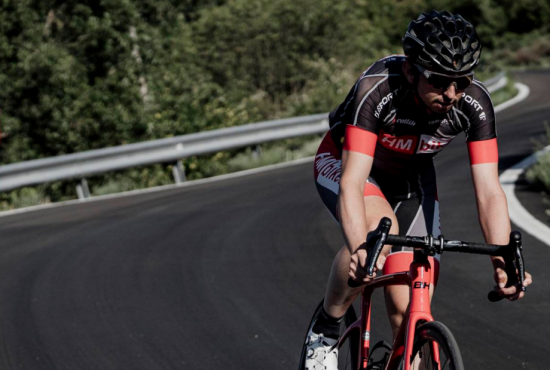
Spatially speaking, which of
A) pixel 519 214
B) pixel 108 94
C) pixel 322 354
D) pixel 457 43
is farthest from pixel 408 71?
pixel 108 94

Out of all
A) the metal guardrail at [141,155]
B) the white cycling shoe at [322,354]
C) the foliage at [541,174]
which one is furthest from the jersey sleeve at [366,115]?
the metal guardrail at [141,155]

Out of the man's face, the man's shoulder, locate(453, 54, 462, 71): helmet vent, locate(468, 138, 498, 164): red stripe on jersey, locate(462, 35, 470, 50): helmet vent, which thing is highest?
locate(462, 35, 470, 50): helmet vent

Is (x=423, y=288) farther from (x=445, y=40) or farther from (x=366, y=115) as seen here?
(x=445, y=40)

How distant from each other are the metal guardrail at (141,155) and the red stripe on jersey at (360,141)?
1067 cm

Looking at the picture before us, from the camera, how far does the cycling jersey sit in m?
3.87

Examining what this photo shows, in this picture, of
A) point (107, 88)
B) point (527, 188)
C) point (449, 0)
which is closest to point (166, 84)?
point (107, 88)

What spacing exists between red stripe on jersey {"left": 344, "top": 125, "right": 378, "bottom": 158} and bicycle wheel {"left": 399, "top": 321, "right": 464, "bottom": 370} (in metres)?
0.83

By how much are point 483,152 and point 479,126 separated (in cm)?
12

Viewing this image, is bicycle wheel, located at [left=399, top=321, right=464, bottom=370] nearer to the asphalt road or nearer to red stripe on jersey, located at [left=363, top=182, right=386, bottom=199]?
red stripe on jersey, located at [left=363, top=182, right=386, bottom=199]

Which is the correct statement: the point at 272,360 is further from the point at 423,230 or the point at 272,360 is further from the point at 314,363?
the point at 423,230

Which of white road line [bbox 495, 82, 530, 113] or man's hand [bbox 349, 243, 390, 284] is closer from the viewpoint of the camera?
man's hand [bbox 349, 243, 390, 284]

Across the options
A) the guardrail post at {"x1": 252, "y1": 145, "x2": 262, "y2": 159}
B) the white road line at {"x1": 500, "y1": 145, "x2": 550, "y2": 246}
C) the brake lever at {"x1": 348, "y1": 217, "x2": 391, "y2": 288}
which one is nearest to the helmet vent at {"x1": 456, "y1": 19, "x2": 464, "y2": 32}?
the brake lever at {"x1": 348, "y1": 217, "x2": 391, "y2": 288}

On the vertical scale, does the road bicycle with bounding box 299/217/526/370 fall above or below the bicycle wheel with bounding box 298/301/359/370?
above

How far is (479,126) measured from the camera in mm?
3926
